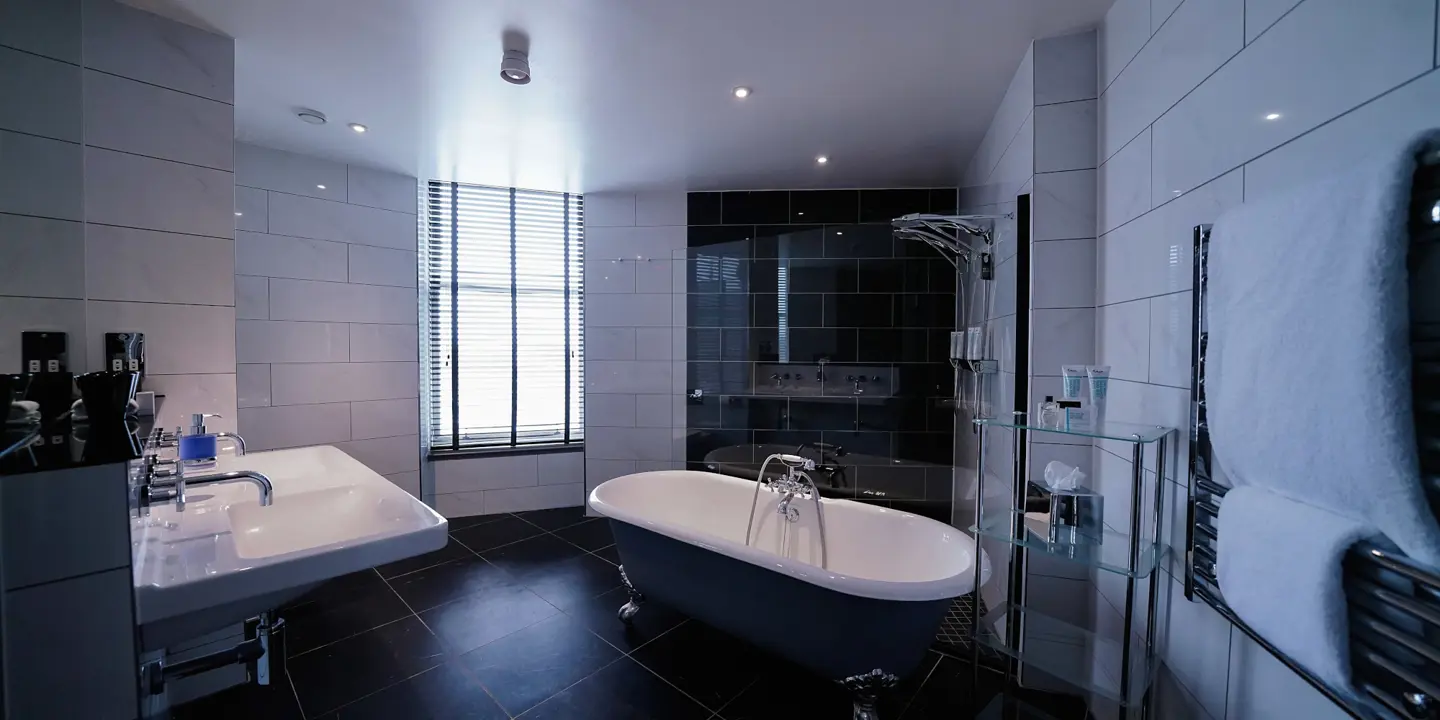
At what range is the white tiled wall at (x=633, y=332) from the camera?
3.45 m

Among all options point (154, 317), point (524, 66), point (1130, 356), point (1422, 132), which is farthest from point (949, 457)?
point (154, 317)

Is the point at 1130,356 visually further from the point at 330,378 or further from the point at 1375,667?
the point at 330,378

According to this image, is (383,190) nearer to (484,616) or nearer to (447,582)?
(447,582)

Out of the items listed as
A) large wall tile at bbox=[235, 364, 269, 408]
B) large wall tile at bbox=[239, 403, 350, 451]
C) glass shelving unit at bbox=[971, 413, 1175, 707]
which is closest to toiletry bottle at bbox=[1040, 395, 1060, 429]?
glass shelving unit at bbox=[971, 413, 1175, 707]

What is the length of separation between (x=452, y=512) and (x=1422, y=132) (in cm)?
416

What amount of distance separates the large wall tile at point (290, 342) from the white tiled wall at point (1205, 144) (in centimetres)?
375

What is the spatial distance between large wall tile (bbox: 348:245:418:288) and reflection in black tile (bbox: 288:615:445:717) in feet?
6.56

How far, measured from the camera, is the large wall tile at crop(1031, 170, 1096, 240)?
66.1 inches

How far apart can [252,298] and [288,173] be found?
724mm

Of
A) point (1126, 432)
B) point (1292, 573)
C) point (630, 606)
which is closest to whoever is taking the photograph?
point (1292, 573)

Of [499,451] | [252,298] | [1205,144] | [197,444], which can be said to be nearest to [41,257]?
[197,444]

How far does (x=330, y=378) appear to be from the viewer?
9.69 feet

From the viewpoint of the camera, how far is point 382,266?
313cm

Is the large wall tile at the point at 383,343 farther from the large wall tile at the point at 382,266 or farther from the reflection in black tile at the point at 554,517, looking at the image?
the reflection in black tile at the point at 554,517
